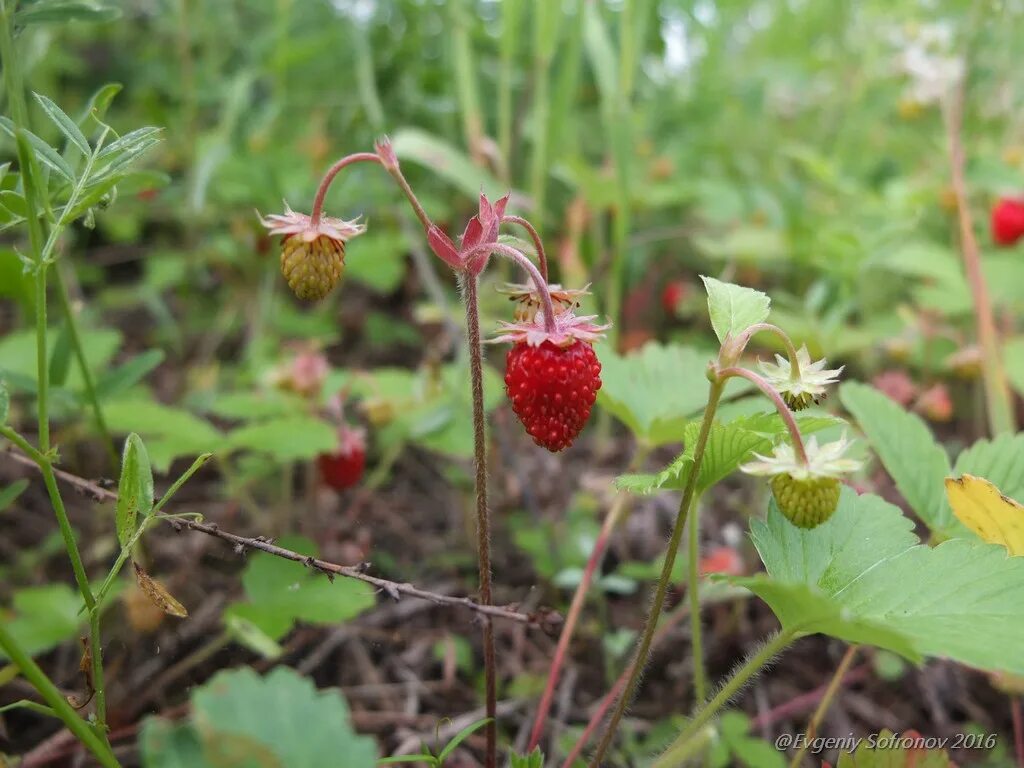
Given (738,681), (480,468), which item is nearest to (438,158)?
(480,468)

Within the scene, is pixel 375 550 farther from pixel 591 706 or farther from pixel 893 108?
pixel 893 108

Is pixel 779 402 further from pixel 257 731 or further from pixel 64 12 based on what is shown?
pixel 64 12

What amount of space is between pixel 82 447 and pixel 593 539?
1263 millimetres

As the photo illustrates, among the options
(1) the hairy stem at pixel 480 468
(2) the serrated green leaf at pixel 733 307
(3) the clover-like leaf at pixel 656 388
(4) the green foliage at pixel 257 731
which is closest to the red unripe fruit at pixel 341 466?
(3) the clover-like leaf at pixel 656 388

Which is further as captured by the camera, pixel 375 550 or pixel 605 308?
pixel 605 308

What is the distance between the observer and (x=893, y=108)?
3477 mm

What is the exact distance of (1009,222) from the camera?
2604mm

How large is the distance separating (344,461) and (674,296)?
1478 mm

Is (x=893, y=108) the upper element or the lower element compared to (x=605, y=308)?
upper

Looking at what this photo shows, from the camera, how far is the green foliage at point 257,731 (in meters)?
0.62

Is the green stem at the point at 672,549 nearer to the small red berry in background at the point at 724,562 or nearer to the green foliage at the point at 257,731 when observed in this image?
the green foliage at the point at 257,731

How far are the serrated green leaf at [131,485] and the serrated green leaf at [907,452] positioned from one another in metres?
0.95

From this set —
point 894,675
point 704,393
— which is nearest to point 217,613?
point 704,393

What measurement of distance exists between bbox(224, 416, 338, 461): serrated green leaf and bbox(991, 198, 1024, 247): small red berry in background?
7.13 ft
